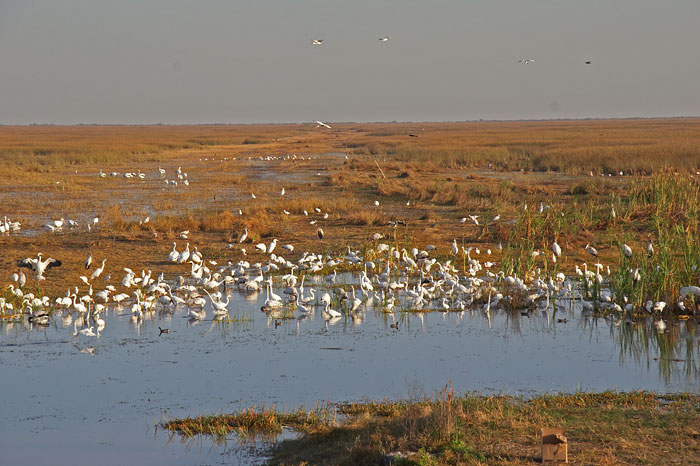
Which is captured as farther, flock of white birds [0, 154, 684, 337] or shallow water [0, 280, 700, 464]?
flock of white birds [0, 154, 684, 337]

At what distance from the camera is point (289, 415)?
7.18m

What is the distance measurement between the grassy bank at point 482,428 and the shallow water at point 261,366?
0.45 meters

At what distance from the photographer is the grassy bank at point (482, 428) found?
226 inches

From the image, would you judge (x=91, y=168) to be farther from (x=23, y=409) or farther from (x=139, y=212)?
(x=23, y=409)

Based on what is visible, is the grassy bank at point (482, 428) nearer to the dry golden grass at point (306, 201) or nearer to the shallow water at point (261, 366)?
the shallow water at point (261, 366)

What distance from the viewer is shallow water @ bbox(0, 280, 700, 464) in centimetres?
709

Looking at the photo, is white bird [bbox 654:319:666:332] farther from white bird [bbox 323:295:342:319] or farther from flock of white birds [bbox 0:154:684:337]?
white bird [bbox 323:295:342:319]

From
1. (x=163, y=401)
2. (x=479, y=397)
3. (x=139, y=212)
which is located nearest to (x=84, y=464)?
(x=163, y=401)

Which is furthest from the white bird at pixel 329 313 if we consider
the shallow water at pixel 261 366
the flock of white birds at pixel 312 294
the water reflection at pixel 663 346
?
the water reflection at pixel 663 346

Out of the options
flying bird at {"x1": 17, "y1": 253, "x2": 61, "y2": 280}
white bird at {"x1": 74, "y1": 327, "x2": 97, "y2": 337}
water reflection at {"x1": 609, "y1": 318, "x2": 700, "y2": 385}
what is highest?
flying bird at {"x1": 17, "y1": 253, "x2": 61, "y2": 280}

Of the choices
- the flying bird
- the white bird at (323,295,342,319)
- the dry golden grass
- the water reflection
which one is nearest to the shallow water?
the water reflection

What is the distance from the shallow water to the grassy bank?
448mm

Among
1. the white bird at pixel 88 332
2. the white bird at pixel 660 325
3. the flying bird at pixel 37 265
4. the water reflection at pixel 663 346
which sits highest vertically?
the flying bird at pixel 37 265

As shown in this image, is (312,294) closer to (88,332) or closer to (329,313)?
(329,313)
